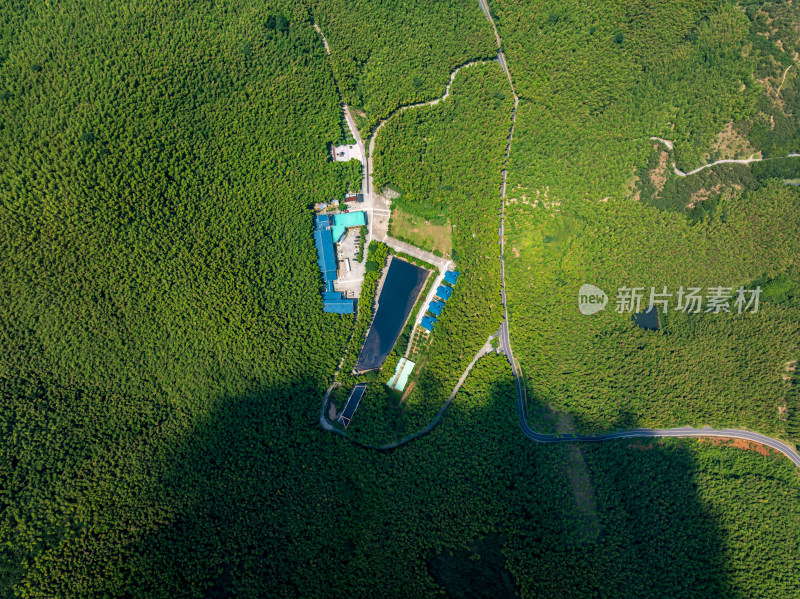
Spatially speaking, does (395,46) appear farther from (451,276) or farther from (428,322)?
(428,322)

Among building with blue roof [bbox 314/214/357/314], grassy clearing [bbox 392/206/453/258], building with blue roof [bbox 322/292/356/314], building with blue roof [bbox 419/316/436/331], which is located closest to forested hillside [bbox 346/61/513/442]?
building with blue roof [bbox 419/316/436/331]

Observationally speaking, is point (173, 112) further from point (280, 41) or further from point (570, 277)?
point (570, 277)

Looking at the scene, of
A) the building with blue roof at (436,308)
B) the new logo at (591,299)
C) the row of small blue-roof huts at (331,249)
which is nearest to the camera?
the new logo at (591,299)

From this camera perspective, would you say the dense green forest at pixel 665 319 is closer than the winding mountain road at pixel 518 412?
Yes

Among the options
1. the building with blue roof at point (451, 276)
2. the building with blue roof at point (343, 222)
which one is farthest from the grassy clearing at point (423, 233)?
the building with blue roof at point (343, 222)

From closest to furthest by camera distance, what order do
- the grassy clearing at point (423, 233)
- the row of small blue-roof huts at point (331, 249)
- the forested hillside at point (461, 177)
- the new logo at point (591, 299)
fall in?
the new logo at point (591, 299) → the row of small blue-roof huts at point (331, 249) → the forested hillside at point (461, 177) → the grassy clearing at point (423, 233)

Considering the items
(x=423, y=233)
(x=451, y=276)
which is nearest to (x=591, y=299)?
(x=451, y=276)

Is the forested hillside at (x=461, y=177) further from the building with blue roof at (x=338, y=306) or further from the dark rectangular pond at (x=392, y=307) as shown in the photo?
the building with blue roof at (x=338, y=306)

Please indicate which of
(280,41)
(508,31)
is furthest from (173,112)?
(508,31)
